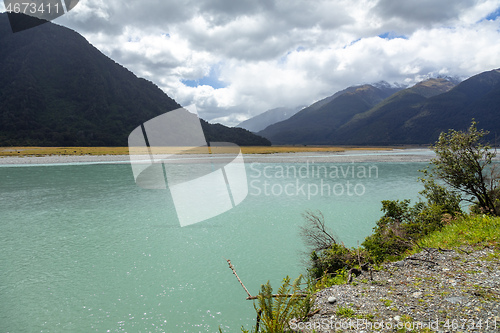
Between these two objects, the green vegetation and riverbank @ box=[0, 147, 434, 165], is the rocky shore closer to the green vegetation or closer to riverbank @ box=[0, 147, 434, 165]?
the green vegetation

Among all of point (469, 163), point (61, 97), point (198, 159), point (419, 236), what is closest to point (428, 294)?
point (419, 236)

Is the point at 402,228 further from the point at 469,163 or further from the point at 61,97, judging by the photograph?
the point at 61,97

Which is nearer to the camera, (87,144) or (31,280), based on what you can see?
(31,280)

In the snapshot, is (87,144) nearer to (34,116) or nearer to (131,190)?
(34,116)

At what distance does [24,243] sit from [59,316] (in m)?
9.69

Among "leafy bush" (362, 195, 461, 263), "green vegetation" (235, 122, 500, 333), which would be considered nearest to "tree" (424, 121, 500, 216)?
"green vegetation" (235, 122, 500, 333)

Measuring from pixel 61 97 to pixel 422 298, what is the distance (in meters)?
202

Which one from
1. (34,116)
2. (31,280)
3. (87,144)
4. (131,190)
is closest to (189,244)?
(31,280)

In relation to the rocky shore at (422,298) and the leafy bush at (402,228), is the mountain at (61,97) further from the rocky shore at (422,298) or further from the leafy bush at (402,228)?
the rocky shore at (422,298)

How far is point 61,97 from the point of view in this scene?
531 ft

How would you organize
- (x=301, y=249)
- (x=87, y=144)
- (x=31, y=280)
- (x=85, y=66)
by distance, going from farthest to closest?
1. (x=85, y=66)
2. (x=87, y=144)
3. (x=301, y=249)
4. (x=31, y=280)

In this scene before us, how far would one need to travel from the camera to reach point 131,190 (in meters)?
34.2

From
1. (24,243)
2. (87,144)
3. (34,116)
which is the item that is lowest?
(24,243)

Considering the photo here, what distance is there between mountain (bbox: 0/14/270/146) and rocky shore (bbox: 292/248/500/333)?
154215 mm
